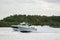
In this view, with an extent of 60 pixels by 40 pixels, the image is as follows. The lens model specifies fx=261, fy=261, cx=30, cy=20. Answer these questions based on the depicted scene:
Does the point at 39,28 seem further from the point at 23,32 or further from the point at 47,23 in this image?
the point at 23,32

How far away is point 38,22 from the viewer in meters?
47.2

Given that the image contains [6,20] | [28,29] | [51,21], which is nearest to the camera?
[28,29]

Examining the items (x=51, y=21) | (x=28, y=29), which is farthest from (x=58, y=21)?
(x=28, y=29)

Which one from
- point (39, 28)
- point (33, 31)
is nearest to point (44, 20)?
point (39, 28)

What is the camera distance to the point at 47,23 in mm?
47531

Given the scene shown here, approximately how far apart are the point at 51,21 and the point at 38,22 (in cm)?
236

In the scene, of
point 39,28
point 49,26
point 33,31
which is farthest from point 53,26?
point 33,31

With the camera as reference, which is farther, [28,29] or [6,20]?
[6,20]

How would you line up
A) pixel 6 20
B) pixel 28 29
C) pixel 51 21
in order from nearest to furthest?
pixel 28 29
pixel 6 20
pixel 51 21

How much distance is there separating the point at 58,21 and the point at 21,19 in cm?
685

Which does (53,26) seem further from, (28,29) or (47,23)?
(28,29)

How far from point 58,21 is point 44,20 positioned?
3011 mm

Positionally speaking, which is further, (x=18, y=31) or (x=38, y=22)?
(x=38, y=22)

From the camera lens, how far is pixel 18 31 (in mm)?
40094
